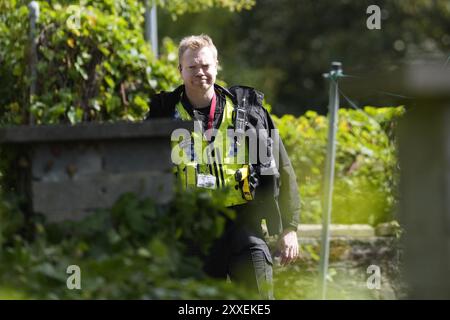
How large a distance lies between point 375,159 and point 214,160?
308 centimetres

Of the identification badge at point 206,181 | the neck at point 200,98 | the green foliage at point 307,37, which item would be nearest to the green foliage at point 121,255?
the identification badge at point 206,181

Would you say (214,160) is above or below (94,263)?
above

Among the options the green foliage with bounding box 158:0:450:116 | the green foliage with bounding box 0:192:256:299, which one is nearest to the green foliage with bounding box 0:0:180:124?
the green foliage with bounding box 0:192:256:299

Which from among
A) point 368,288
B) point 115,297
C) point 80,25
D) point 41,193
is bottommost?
point 368,288

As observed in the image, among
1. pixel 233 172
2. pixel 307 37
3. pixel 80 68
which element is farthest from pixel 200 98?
pixel 307 37

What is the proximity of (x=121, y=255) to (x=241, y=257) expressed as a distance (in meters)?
1.35

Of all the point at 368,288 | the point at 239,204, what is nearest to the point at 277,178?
the point at 239,204

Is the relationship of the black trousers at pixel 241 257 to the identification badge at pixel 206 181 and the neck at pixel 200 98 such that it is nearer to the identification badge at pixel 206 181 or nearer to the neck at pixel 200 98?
the identification badge at pixel 206 181

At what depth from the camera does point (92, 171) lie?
10.8ft

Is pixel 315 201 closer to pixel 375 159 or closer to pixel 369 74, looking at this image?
pixel 375 159

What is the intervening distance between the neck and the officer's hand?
0.66 meters

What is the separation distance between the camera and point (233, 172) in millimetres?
4309

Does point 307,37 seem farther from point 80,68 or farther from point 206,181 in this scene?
point 206,181

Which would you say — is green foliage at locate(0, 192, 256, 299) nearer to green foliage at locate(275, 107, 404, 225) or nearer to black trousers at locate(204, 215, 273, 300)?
black trousers at locate(204, 215, 273, 300)
